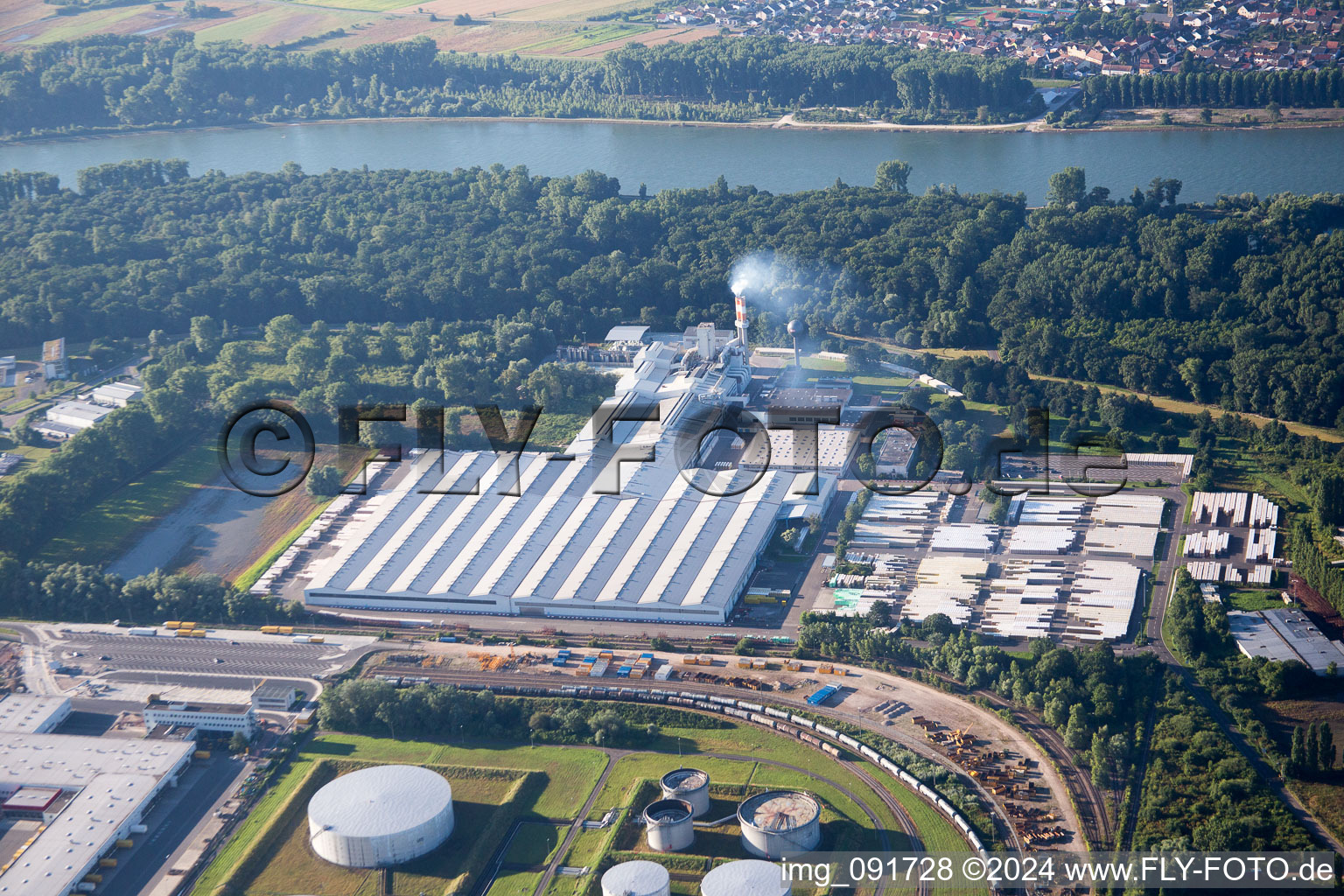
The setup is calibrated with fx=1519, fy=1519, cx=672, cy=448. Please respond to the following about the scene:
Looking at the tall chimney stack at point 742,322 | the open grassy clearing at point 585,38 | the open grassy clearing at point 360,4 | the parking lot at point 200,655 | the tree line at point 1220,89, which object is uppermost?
the open grassy clearing at point 360,4

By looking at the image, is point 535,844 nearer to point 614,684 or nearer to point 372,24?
point 614,684

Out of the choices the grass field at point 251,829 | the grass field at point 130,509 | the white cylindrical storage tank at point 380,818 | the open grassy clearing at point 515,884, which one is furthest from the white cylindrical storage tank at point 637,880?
the grass field at point 130,509

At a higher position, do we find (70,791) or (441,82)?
(441,82)

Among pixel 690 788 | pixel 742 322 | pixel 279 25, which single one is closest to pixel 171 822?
pixel 690 788

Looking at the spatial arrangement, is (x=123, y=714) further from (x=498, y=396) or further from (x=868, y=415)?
(x=868, y=415)

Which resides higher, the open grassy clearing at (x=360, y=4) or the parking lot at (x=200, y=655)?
the open grassy clearing at (x=360, y=4)

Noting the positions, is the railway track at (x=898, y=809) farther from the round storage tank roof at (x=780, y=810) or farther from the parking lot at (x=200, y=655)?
the parking lot at (x=200, y=655)
